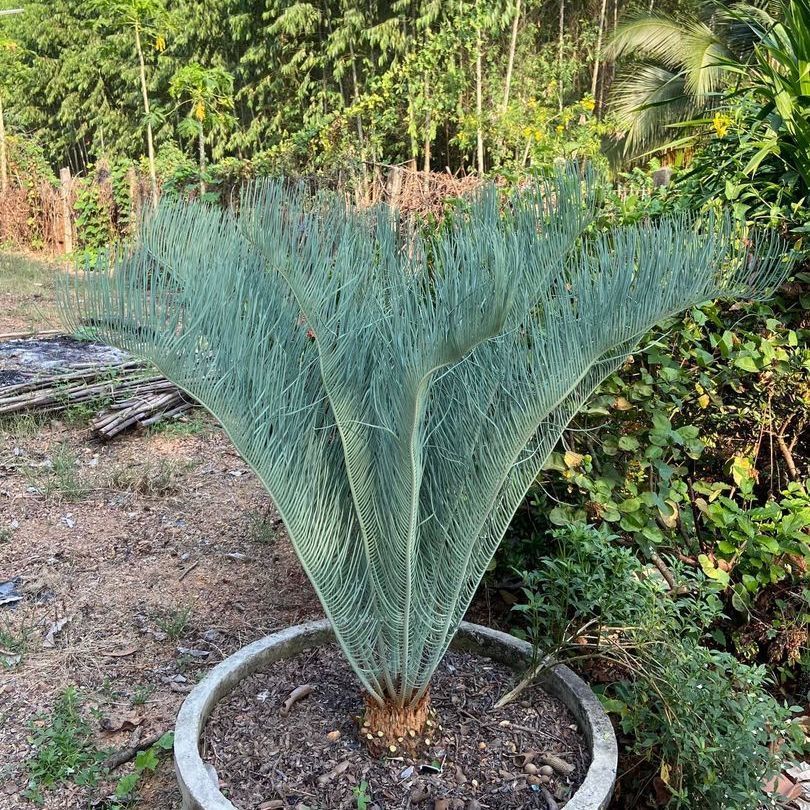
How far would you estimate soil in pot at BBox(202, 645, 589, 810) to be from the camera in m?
1.55

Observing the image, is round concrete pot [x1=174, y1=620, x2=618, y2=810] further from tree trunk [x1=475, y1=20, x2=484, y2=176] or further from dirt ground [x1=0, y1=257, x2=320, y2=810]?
tree trunk [x1=475, y1=20, x2=484, y2=176]

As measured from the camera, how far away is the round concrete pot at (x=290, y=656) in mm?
1421

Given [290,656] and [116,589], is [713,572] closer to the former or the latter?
[290,656]

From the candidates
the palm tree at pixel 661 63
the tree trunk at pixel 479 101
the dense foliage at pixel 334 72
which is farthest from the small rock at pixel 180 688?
the palm tree at pixel 661 63

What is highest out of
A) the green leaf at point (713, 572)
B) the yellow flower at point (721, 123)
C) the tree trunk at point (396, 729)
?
the yellow flower at point (721, 123)

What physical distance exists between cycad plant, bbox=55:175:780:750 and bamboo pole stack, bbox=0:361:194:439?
2.97 m

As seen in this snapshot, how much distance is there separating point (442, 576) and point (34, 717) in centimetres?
142

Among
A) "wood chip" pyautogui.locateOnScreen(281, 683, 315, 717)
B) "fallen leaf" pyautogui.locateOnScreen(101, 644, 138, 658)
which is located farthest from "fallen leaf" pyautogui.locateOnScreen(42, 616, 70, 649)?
"wood chip" pyautogui.locateOnScreen(281, 683, 315, 717)

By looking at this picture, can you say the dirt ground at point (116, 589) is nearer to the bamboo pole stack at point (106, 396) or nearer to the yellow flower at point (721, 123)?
the bamboo pole stack at point (106, 396)

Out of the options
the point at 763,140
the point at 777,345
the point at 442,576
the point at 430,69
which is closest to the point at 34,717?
the point at 442,576

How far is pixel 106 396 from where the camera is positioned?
15.0ft

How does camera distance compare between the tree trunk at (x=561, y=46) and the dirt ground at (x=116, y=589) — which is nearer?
the dirt ground at (x=116, y=589)

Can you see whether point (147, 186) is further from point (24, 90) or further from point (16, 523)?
point (24, 90)

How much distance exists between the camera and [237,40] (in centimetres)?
1343
